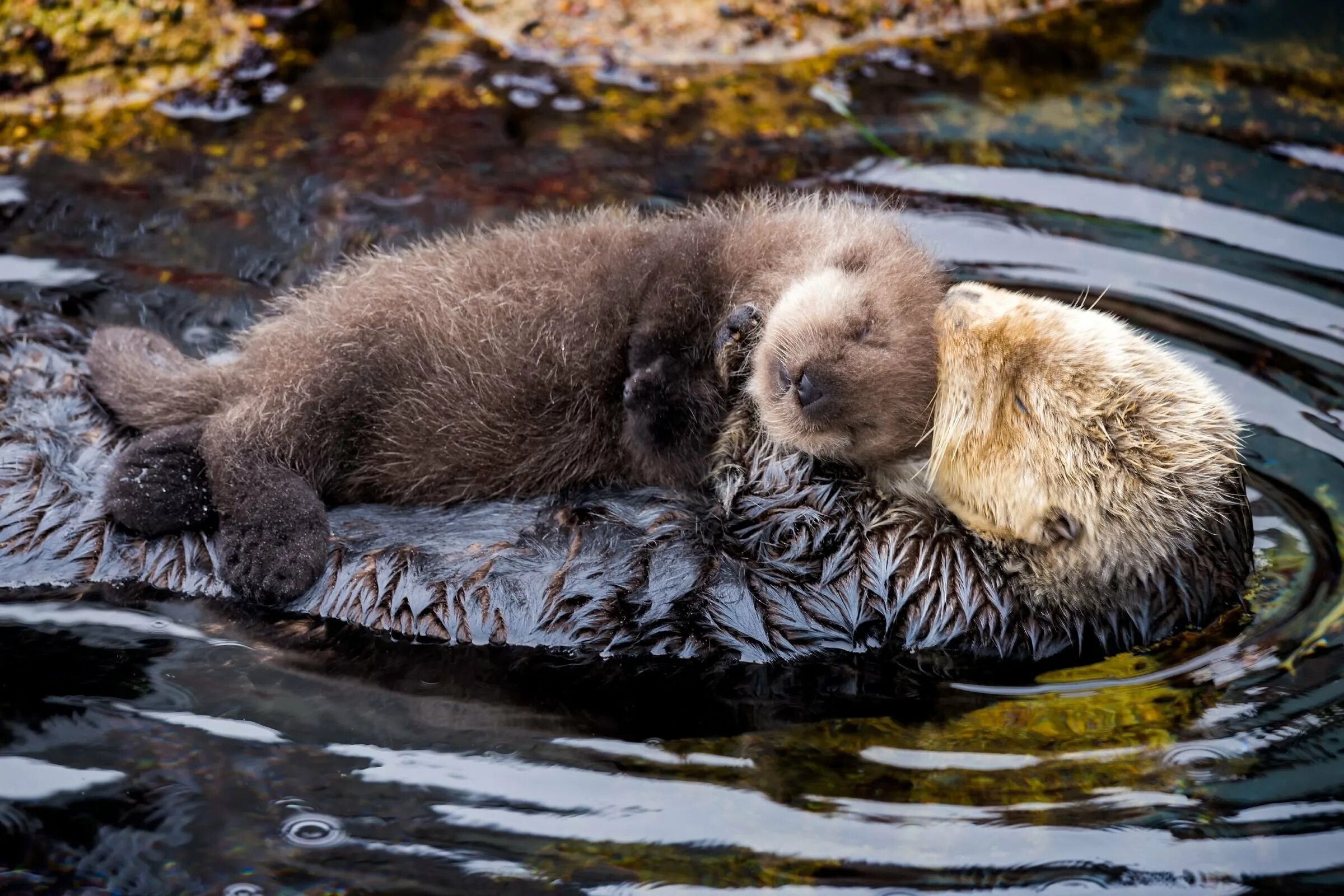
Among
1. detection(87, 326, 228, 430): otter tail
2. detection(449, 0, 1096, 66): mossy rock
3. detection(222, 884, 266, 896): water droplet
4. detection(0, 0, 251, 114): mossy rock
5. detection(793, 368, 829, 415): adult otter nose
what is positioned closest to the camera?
detection(222, 884, 266, 896): water droplet

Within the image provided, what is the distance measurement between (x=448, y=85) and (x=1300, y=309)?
3.52m

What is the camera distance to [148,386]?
3.52 meters

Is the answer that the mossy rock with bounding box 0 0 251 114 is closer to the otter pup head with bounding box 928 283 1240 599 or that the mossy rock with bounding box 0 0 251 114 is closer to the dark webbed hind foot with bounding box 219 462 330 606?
the dark webbed hind foot with bounding box 219 462 330 606

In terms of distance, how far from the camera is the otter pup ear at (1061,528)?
306 cm

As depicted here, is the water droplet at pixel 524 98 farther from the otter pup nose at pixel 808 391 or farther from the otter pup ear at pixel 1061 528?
the otter pup ear at pixel 1061 528

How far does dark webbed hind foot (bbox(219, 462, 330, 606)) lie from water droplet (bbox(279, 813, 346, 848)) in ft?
2.29

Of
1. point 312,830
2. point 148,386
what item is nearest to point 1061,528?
point 312,830

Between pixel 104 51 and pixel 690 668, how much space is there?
3783 mm

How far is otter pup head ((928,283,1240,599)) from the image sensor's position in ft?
9.89

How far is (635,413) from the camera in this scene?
3176 mm

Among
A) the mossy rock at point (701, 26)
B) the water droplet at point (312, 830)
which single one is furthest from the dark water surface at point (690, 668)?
the mossy rock at point (701, 26)

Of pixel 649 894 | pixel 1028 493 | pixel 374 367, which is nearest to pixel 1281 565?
pixel 1028 493

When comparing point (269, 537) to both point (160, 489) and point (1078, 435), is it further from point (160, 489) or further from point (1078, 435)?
point (1078, 435)

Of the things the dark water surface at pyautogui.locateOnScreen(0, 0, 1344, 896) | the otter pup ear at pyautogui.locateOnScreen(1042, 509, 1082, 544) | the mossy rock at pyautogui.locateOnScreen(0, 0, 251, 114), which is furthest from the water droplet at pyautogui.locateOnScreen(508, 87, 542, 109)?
the otter pup ear at pyautogui.locateOnScreen(1042, 509, 1082, 544)
